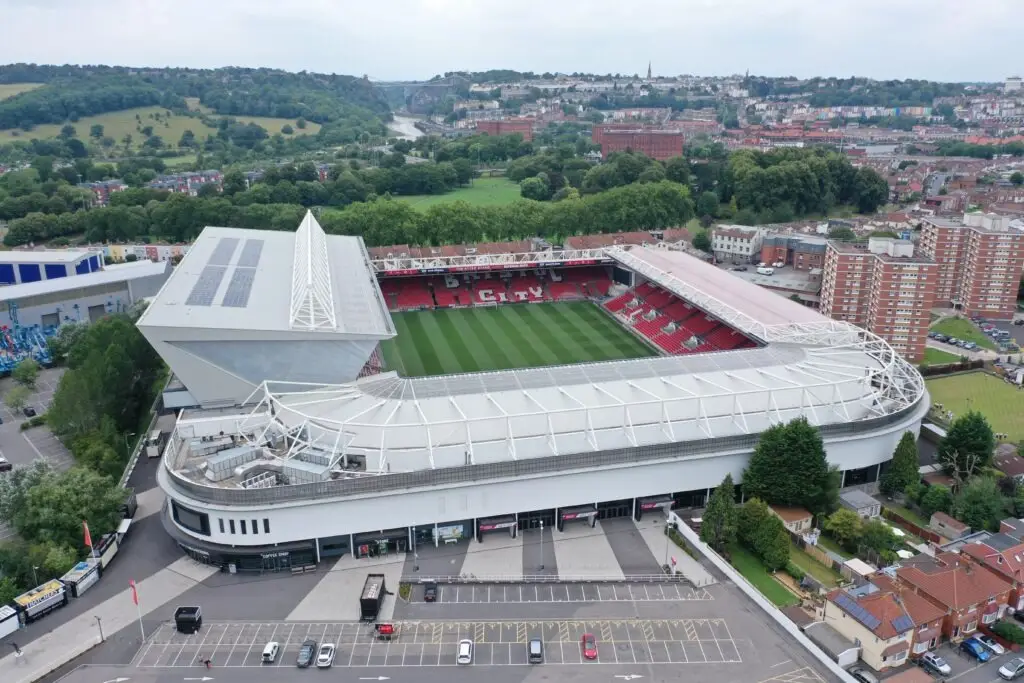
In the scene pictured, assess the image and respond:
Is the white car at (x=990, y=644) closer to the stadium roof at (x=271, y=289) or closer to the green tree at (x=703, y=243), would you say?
the stadium roof at (x=271, y=289)

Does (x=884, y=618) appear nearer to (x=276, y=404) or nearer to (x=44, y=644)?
(x=276, y=404)

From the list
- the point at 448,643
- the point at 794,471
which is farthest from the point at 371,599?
the point at 794,471

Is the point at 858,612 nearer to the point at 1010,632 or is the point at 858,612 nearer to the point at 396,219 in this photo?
the point at 1010,632

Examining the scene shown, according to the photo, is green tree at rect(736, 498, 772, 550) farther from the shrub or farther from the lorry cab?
the lorry cab

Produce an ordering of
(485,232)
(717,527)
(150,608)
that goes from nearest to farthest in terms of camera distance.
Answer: (150,608)
(717,527)
(485,232)

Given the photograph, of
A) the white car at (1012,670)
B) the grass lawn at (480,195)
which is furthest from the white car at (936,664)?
the grass lawn at (480,195)

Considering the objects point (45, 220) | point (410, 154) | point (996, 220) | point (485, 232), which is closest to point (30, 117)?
point (410, 154)
